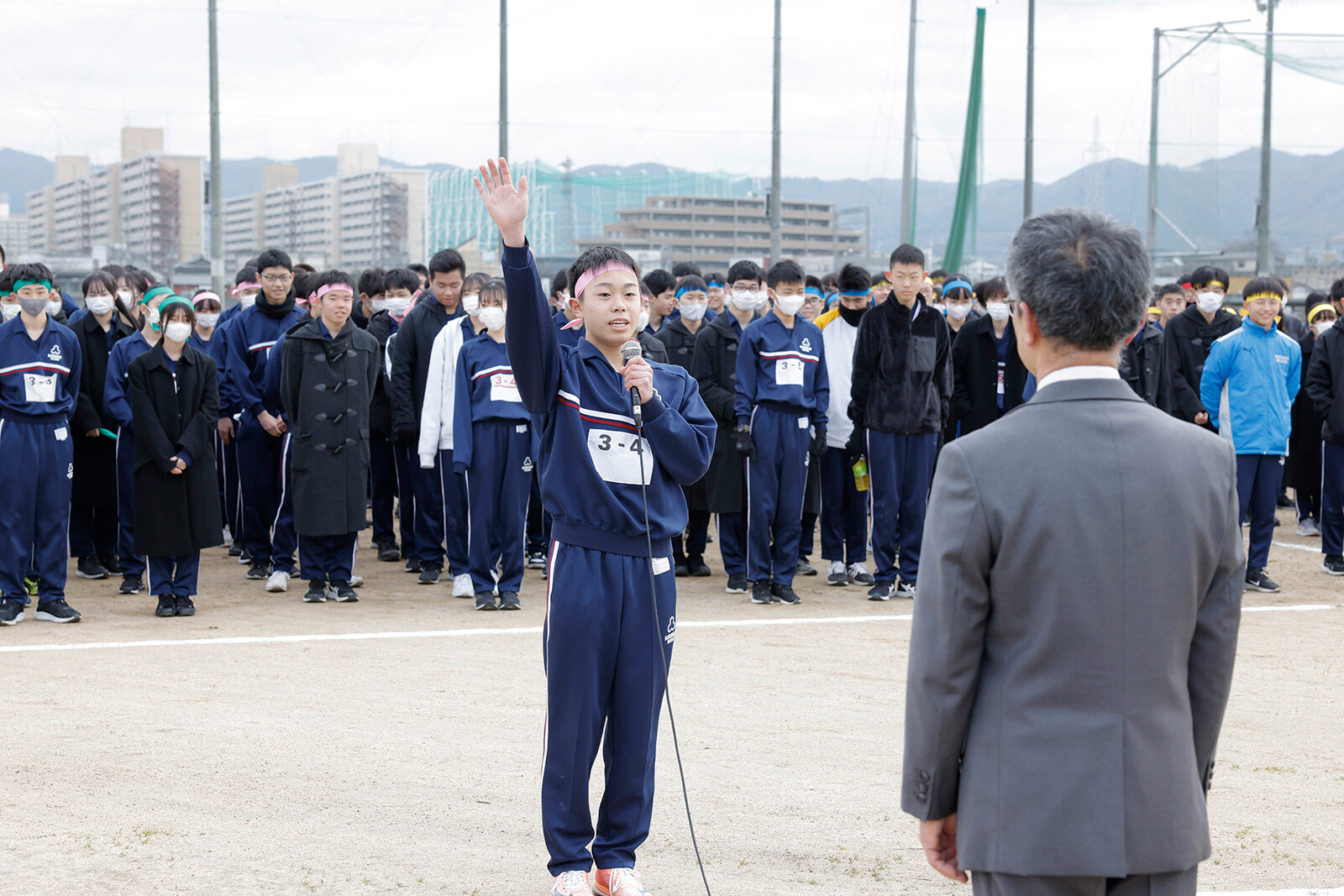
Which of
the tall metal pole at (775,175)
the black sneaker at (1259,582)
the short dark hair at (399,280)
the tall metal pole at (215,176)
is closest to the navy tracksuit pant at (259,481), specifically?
the short dark hair at (399,280)

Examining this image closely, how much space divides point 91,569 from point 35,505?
6.75 feet

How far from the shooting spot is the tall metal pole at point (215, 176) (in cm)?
1992

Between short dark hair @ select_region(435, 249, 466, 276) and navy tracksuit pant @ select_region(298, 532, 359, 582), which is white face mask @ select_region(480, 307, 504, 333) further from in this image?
navy tracksuit pant @ select_region(298, 532, 359, 582)

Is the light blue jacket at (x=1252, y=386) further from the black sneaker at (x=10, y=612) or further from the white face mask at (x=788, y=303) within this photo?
the black sneaker at (x=10, y=612)

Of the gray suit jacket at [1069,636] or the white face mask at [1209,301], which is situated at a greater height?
the white face mask at [1209,301]

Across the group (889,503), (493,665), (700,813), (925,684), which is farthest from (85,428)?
(925,684)

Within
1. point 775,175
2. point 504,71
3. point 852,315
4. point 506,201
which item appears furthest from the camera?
point 775,175

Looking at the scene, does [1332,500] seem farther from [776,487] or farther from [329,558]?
[329,558]

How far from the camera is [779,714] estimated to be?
20.3ft

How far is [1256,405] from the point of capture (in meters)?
9.77

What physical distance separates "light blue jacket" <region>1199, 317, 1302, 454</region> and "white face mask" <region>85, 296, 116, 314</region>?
334 inches

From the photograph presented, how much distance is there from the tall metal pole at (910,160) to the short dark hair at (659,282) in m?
12.8

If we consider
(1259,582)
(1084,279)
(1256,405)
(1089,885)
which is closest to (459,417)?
(1256,405)

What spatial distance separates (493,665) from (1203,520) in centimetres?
530
